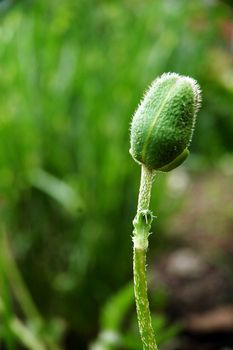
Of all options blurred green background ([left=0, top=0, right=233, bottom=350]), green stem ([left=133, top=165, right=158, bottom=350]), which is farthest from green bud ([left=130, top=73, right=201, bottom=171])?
blurred green background ([left=0, top=0, right=233, bottom=350])

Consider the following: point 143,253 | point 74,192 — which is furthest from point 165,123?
point 74,192

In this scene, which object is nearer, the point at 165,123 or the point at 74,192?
the point at 165,123

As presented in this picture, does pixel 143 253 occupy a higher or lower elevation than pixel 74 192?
lower

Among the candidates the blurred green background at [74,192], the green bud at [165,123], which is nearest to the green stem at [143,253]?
the green bud at [165,123]

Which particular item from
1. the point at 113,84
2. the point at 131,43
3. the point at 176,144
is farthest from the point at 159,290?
the point at 176,144

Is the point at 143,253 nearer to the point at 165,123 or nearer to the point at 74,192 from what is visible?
the point at 165,123

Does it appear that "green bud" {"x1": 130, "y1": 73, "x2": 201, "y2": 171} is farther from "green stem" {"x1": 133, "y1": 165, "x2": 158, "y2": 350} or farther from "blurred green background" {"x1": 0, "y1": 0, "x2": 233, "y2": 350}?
"blurred green background" {"x1": 0, "y1": 0, "x2": 233, "y2": 350}

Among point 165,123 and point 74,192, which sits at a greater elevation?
point 74,192
